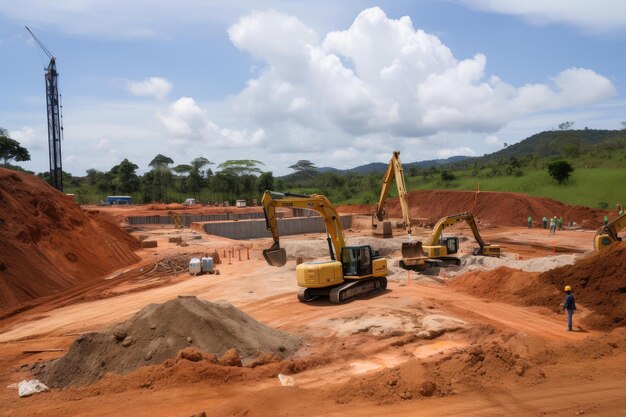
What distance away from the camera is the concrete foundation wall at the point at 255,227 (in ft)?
138

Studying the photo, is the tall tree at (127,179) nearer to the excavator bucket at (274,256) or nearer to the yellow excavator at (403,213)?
the yellow excavator at (403,213)

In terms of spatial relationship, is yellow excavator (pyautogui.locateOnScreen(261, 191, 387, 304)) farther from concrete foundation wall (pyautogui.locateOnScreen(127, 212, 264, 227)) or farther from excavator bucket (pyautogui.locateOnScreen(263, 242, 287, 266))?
concrete foundation wall (pyautogui.locateOnScreen(127, 212, 264, 227))

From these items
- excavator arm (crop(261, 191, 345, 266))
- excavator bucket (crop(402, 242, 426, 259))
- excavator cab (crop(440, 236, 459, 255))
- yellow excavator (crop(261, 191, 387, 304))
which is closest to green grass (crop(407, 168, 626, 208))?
excavator cab (crop(440, 236, 459, 255))

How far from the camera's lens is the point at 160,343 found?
9945 mm

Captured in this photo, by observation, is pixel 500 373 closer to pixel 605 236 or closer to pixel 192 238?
pixel 605 236

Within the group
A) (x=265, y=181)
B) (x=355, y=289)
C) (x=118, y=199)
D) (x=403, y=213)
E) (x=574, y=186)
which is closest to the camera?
(x=355, y=289)

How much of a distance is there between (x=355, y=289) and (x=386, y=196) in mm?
14577

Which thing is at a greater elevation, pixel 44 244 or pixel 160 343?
pixel 44 244

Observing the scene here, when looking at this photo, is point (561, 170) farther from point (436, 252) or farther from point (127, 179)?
point (127, 179)

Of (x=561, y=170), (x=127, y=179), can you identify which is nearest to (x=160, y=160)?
(x=127, y=179)

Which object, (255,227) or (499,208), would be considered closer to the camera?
(255,227)

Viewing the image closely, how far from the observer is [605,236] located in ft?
63.4

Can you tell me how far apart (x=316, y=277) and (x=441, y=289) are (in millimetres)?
6054

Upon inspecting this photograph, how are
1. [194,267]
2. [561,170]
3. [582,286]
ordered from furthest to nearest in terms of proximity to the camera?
[561,170] < [194,267] < [582,286]
